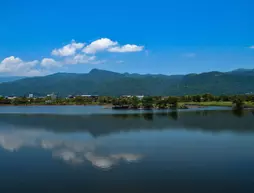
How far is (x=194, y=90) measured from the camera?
596ft

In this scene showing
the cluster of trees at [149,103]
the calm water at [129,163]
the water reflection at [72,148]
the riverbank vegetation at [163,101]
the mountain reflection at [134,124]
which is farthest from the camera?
the riverbank vegetation at [163,101]

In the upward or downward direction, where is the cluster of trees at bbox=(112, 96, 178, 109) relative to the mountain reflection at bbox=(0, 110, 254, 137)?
upward

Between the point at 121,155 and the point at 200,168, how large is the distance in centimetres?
381

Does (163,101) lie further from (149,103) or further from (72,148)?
(72,148)

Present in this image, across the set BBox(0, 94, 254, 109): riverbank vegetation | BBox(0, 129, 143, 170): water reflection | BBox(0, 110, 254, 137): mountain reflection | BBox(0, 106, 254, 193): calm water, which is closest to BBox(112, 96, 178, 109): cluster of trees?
BBox(0, 94, 254, 109): riverbank vegetation

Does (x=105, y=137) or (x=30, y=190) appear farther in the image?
(x=105, y=137)

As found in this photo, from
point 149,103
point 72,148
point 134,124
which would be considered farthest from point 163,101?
point 72,148

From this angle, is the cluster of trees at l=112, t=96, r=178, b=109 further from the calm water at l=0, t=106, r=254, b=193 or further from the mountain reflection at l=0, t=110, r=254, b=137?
the calm water at l=0, t=106, r=254, b=193

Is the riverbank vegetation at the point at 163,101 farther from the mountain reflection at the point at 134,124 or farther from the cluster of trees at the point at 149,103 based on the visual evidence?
the mountain reflection at the point at 134,124

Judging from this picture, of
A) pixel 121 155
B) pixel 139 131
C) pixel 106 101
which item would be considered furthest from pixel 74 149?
pixel 106 101

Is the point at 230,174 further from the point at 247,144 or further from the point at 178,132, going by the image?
the point at 178,132

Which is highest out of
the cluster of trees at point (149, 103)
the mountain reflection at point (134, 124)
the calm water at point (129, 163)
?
the cluster of trees at point (149, 103)

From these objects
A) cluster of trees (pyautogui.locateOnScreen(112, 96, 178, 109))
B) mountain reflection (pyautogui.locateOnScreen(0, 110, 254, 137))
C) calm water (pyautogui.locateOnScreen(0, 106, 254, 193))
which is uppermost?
cluster of trees (pyautogui.locateOnScreen(112, 96, 178, 109))

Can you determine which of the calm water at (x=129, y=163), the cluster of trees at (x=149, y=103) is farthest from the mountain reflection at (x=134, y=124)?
the cluster of trees at (x=149, y=103)
